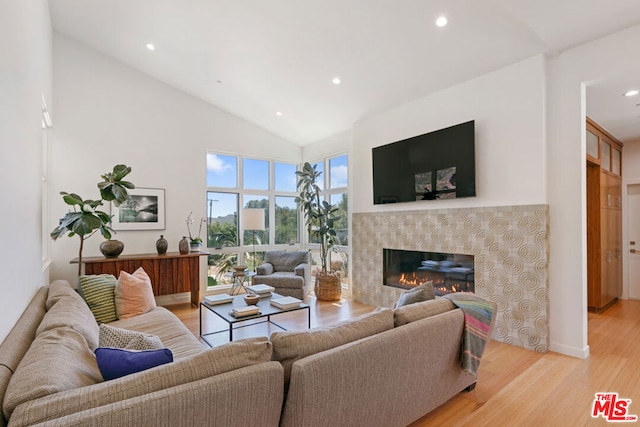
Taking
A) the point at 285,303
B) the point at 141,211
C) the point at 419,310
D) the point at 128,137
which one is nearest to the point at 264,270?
the point at 285,303

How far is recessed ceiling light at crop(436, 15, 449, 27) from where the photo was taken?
2.97 meters

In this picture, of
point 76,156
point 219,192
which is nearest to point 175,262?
point 219,192

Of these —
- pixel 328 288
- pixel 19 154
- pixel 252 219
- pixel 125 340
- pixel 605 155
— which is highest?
pixel 605 155

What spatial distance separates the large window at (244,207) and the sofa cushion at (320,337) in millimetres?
4370

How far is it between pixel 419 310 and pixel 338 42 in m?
3.00

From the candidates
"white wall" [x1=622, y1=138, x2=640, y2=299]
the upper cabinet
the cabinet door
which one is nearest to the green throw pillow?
the upper cabinet

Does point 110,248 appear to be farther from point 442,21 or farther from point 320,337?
point 442,21

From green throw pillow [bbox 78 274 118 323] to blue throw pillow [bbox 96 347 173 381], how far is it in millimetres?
2013

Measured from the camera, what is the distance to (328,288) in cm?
533

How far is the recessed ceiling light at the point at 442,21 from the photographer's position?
2969mm

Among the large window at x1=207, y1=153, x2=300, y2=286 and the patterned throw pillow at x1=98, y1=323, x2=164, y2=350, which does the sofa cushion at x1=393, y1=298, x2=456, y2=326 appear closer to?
the patterned throw pillow at x1=98, y1=323, x2=164, y2=350

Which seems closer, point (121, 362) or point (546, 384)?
point (121, 362)

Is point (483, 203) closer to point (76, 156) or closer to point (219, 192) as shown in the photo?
point (219, 192)

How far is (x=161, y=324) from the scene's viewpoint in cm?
279
